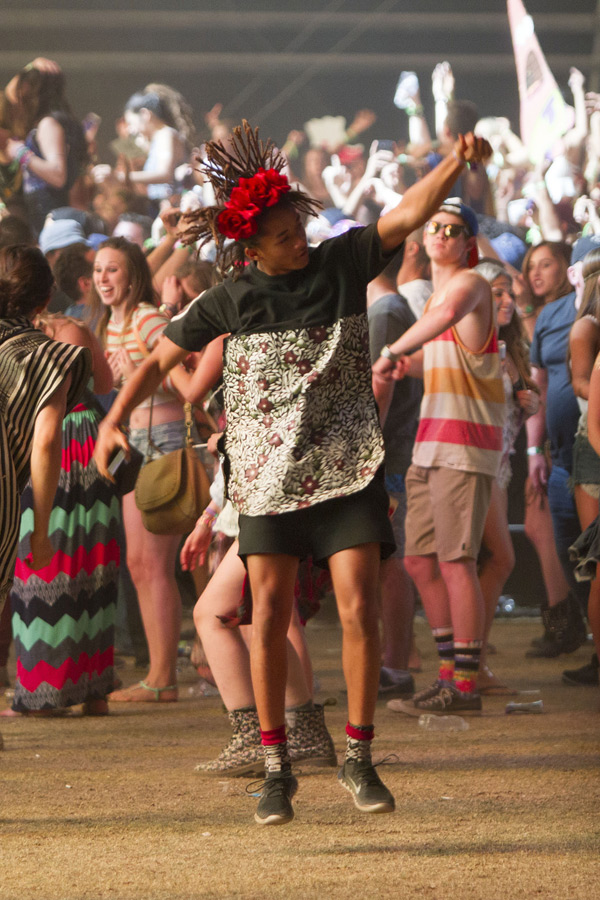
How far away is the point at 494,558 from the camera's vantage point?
5559 mm

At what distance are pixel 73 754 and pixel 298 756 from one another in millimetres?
883

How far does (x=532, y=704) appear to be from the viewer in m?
5.07

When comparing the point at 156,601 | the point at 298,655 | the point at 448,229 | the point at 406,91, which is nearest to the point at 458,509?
the point at 448,229

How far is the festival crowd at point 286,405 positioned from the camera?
314 centimetres

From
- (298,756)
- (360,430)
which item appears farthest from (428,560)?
(360,430)

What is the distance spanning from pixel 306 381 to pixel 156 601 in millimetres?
2564

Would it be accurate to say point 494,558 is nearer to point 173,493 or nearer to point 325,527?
point 173,493

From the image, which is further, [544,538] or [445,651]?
[544,538]

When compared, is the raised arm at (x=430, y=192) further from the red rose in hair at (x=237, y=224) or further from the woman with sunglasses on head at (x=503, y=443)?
the woman with sunglasses on head at (x=503, y=443)

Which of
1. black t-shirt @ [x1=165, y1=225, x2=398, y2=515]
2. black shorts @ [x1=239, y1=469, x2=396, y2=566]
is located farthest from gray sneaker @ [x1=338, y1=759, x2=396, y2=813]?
black t-shirt @ [x1=165, y1=225, x2=398, y2=515]

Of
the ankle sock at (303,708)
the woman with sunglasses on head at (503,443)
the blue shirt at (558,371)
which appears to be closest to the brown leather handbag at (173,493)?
the ankle sock at (303,708)

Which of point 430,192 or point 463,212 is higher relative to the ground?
point 463,212

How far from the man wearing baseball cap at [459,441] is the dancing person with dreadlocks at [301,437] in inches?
70.4

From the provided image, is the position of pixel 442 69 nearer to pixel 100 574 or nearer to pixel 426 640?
pixel 426 640
